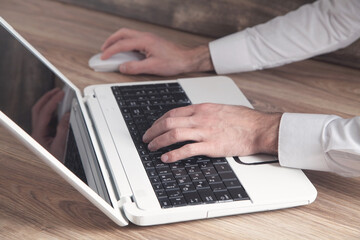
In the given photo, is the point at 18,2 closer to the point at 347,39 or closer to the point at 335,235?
the point at 347,39

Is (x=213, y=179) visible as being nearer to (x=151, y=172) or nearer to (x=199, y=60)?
(x=151, y=172)

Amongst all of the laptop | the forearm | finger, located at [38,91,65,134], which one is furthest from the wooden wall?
finger, located at [38,91,65,134]

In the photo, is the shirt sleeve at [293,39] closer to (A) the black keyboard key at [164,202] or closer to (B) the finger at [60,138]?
(B) the finger at [60,138]

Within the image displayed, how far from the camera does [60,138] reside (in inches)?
33.1

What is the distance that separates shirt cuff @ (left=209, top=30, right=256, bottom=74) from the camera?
4.09ft

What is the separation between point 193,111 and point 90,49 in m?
0.44

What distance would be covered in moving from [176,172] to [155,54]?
47 centimetres

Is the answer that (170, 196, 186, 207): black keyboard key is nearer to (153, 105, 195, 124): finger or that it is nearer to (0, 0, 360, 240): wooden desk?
(0, 0, 360, 240): wooden desk

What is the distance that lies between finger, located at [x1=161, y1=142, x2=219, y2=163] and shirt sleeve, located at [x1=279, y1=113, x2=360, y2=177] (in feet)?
0.42

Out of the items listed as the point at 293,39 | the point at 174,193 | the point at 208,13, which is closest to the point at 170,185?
the point at 174,193

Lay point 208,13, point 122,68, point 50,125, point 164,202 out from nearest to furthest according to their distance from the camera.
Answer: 1. point 164,202
2. point 50,125
3. point 122,68
4. point 208,13

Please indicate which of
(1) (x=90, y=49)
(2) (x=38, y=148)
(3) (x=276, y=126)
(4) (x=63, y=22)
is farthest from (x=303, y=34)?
(2) (x=38, y=148)

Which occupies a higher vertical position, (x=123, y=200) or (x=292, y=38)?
(x=292, y=38)

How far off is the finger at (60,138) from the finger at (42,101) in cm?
4
